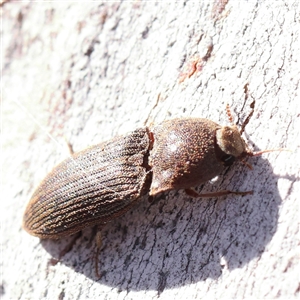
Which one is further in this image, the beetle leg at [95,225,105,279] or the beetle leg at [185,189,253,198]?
the beetle leg at [95,225,105,279]

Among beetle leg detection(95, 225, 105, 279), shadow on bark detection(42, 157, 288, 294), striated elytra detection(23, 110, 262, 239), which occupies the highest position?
striated elytra detection(23, 110, 262, 239)

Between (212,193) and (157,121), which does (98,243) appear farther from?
(157,121)

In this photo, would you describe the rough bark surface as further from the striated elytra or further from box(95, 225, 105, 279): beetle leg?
the striated elytra

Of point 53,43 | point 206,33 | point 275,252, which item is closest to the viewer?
point 275,252

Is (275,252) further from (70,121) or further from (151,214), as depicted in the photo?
(70,121)

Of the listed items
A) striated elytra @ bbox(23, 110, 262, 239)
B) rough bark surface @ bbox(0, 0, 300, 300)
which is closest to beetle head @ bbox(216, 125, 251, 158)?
striated elytra @ bbox(23, 110, 262, 239)

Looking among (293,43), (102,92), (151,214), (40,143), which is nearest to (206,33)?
(293,43)

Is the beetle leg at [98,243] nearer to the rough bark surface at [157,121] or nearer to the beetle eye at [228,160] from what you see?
the rough bark surface at [157,121]

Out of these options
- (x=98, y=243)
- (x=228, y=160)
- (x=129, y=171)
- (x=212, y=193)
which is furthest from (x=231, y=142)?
(x=98, y=243)
